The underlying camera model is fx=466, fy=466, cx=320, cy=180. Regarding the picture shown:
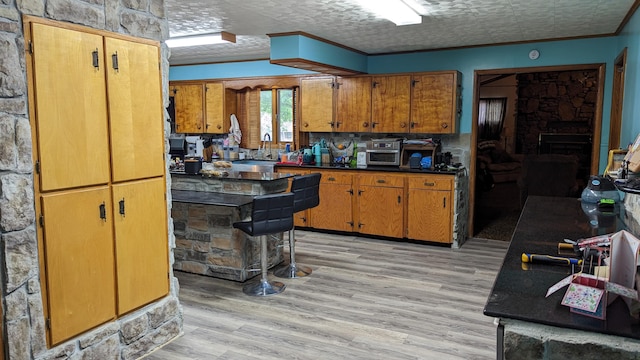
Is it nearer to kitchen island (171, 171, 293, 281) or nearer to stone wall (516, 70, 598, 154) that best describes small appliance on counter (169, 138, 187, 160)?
kitchen island (171, 171, 293, 281)

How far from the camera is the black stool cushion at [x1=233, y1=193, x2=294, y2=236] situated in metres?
3.83

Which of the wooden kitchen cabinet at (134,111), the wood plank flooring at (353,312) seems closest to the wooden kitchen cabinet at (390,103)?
the wood plank flooring at (353,312)

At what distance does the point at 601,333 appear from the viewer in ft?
4.42

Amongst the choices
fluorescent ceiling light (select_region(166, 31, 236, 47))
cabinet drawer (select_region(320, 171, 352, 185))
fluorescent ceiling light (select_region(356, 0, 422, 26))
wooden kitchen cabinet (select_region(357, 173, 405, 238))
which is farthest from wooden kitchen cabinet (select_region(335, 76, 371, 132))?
fluorescent ceiling light (select_region(356, 0, 422, 26))

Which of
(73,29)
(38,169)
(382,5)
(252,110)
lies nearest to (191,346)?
(38,169)

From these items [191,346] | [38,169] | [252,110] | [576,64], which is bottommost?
[191,346]

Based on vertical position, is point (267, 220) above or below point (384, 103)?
below

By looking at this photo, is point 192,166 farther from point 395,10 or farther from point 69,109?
point 395,10

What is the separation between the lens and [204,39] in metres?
5.35

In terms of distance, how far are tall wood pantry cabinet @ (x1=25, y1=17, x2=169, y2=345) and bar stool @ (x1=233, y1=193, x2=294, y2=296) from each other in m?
0.86

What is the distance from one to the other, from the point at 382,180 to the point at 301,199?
5.92 feet

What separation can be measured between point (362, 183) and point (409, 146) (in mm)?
794

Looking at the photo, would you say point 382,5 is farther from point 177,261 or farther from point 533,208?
point 177,261

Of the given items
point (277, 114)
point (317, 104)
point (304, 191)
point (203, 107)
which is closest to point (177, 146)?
point (203, 107)
